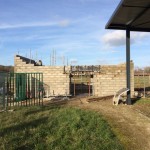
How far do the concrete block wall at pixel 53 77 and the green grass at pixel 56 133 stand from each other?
36.1ft

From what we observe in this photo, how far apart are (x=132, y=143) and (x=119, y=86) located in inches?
524

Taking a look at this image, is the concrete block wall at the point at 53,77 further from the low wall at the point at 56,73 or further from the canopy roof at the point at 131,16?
the canopy roof at the point at 131,16

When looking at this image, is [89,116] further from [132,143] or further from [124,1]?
[124,1]

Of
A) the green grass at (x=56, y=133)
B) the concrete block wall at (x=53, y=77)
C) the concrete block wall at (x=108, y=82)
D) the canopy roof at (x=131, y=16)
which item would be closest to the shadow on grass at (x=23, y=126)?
the green grass at (x=56, y=133)

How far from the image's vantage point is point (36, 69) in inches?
885

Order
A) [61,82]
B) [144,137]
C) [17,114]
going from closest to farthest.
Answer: [144,137] → [17,114] → [61,82]

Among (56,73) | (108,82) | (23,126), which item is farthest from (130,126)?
(56,73)

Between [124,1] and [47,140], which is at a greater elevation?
[124,1]

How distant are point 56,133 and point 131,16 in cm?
738

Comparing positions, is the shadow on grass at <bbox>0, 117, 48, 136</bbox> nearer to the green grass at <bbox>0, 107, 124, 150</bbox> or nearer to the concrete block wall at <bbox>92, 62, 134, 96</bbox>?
the green grass at <bbox>0, 107, 124, 150</bbox>

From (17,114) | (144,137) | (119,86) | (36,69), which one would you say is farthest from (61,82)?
(144,137)

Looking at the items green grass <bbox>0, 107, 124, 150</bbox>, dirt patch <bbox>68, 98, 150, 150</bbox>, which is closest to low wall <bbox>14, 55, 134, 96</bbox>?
dirt patch <bbox>68, 98, 150, 150</bbox>

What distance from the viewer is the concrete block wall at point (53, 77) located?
22.2 metres

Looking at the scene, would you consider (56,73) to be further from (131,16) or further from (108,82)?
(131,16)
